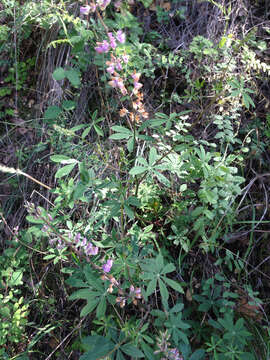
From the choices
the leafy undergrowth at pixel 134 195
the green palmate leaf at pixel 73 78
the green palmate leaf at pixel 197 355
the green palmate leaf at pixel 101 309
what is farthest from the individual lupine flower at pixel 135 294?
the green palmate leaf at pixel 73 78

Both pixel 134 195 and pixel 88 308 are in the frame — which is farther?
pixel 134 195

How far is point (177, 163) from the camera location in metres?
1.99

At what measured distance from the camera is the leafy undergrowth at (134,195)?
1641 millimetres

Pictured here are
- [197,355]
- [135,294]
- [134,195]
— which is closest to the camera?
[135,294]

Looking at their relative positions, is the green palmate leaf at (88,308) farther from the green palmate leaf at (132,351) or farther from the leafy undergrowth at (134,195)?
the green palmate leaf at (132,351)

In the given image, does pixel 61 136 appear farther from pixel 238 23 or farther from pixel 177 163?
pixel 238 23

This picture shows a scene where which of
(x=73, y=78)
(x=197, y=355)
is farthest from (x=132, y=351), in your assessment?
(x=73, y=78)

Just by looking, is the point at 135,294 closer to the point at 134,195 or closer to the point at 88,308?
the point at 88,308

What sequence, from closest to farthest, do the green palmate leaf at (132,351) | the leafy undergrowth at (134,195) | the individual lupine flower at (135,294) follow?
the green palmate leaf at (132,351) → the individual lupine flower at (135,294) → the leafy undergrowth at (134,195)

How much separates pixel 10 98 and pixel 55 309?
79.8 inches

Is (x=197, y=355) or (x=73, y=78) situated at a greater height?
(x=73, y=78)

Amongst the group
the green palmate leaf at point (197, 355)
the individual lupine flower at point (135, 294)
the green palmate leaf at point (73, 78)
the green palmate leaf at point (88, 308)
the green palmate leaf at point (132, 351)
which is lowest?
the green palmate leaf at point (197, 355)

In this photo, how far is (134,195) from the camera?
2037mm

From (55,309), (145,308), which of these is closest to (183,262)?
(145,308)
